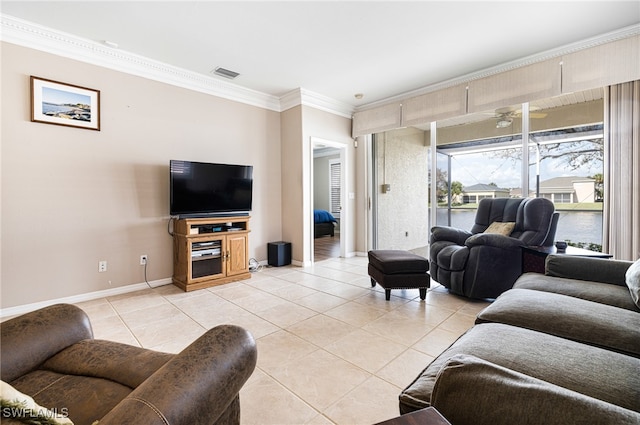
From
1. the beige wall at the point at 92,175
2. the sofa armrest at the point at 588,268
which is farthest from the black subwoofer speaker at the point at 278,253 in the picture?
the sofa armrest at the point at 588,268

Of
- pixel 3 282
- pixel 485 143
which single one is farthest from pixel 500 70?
pixel 3 282

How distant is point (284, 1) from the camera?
2557mm

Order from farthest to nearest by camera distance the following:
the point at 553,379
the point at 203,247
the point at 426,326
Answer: the point at 203,247, the point at 426,326, the point at 553,379

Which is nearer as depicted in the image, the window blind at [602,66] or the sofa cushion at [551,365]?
the sofa cushion at [551,365]

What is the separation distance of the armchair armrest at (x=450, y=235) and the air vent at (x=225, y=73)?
3.52 m

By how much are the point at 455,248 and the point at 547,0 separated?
249 centimetres

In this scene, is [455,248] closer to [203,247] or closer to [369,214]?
[369,214]

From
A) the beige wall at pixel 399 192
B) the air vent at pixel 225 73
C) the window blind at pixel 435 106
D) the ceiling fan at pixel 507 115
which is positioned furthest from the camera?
the beige wall at pixel 399 192

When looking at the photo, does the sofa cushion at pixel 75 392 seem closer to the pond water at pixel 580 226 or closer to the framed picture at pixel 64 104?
the framed picture at pixel 64 104

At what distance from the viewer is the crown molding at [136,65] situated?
2824 mm

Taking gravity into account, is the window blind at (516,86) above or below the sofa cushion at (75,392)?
above

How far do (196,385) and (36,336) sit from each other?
85cm

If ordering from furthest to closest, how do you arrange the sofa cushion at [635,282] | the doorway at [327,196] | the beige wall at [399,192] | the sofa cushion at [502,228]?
1. the doorway at [327,196]
2. the beige wall at [399,192]
3. the sofa cushion at [502,228]
4. the sofa cushion at [635,282]

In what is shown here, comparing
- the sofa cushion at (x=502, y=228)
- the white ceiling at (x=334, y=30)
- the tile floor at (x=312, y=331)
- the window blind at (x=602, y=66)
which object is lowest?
the tile floor at (x=312, y=331)
